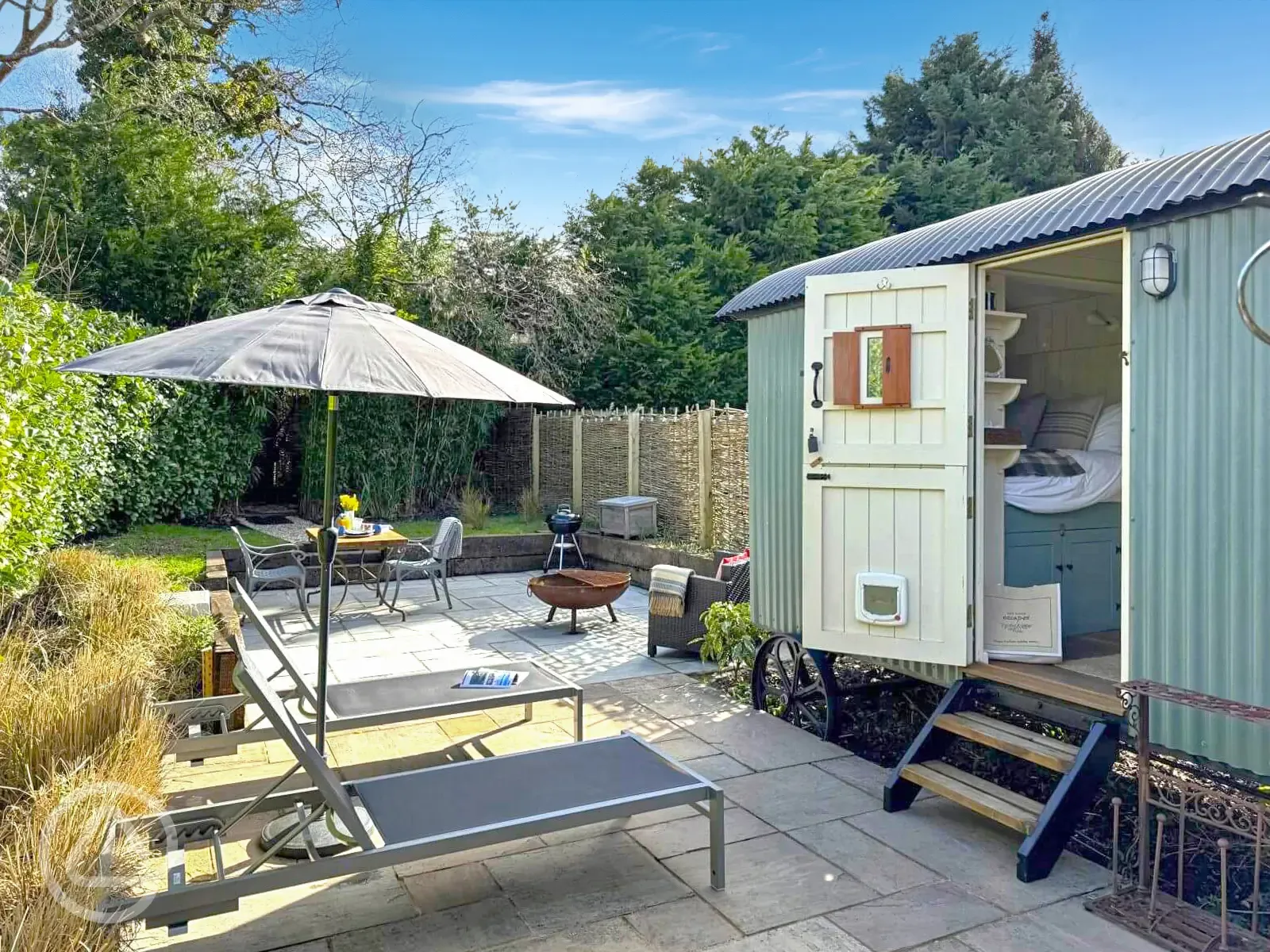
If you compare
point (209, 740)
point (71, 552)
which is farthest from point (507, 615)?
point (209, 740)

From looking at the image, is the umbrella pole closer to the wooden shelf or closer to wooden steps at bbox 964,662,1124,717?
wooden steps at bbox 964,662,1124,717

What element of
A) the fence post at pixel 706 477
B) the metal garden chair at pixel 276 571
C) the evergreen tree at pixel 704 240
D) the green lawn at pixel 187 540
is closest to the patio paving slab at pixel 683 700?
the metal garden chair at pixel 276 571

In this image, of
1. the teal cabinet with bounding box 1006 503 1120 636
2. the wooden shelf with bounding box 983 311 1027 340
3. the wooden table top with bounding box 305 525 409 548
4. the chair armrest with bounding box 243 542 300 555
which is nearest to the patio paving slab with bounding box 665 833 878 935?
the teal cabinet with bounding box 1006 503 1120 636

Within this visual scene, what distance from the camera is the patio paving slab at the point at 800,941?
263 centimetres

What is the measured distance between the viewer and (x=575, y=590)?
684 centimetres

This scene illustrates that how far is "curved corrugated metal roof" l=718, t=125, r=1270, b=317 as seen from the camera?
293 centimetres

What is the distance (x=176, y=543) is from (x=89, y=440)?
176 cm

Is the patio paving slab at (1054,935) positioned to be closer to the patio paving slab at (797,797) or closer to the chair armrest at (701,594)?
the patio paving slab at (797,797)

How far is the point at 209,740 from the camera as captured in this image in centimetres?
364

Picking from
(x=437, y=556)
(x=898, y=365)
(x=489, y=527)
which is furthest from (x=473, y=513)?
(x=898, y=365)

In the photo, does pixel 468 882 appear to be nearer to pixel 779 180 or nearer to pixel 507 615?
pixel 507 615

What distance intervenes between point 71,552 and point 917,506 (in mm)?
6020

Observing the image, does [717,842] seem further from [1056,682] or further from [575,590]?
[575,590]

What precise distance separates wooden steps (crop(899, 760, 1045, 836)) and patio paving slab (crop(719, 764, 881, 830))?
0.87ft
